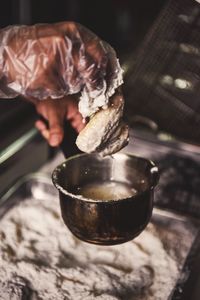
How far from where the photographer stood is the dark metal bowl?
1.85 metres

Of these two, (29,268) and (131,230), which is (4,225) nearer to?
(29,268)

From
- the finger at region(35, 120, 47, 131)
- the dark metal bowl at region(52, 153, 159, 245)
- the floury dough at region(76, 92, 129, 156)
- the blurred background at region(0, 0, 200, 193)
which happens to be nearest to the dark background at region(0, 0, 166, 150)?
the blurred background at region(0, 0, 200, 193)

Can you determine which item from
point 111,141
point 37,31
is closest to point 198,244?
point 111,141

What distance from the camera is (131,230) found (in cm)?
195

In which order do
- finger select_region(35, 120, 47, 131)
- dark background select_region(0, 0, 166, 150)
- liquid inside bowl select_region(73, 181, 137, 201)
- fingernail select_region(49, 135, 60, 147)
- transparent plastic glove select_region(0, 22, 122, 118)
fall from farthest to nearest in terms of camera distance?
dark background select_region(0, 0, 166, 150)
finger select_region(35, 120, 47, 131)
fingernail select_region(49, 135, 60, 147)
liquid inside bowl select_region(73, 181, 137, 201)
transparent plastic glove select_region(0, 22, 122, 118)

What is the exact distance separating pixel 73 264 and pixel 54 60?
1032 millimetres

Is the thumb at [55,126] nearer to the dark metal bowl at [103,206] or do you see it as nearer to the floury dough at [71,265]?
the dark metal bowl at [103,206]

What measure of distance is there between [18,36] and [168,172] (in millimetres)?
1566

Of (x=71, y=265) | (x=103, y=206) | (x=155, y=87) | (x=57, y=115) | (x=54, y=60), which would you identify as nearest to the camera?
(x=54, y=60)

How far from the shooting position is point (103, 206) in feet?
6.03

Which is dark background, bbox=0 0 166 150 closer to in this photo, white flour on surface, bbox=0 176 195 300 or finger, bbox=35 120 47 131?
finger, bbox=35 120 47 131

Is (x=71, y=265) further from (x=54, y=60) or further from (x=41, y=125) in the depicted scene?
(x=54, y=60)

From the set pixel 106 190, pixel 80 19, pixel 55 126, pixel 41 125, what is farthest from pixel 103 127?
pixel 80 19

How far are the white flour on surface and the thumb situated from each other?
0.44 metres
